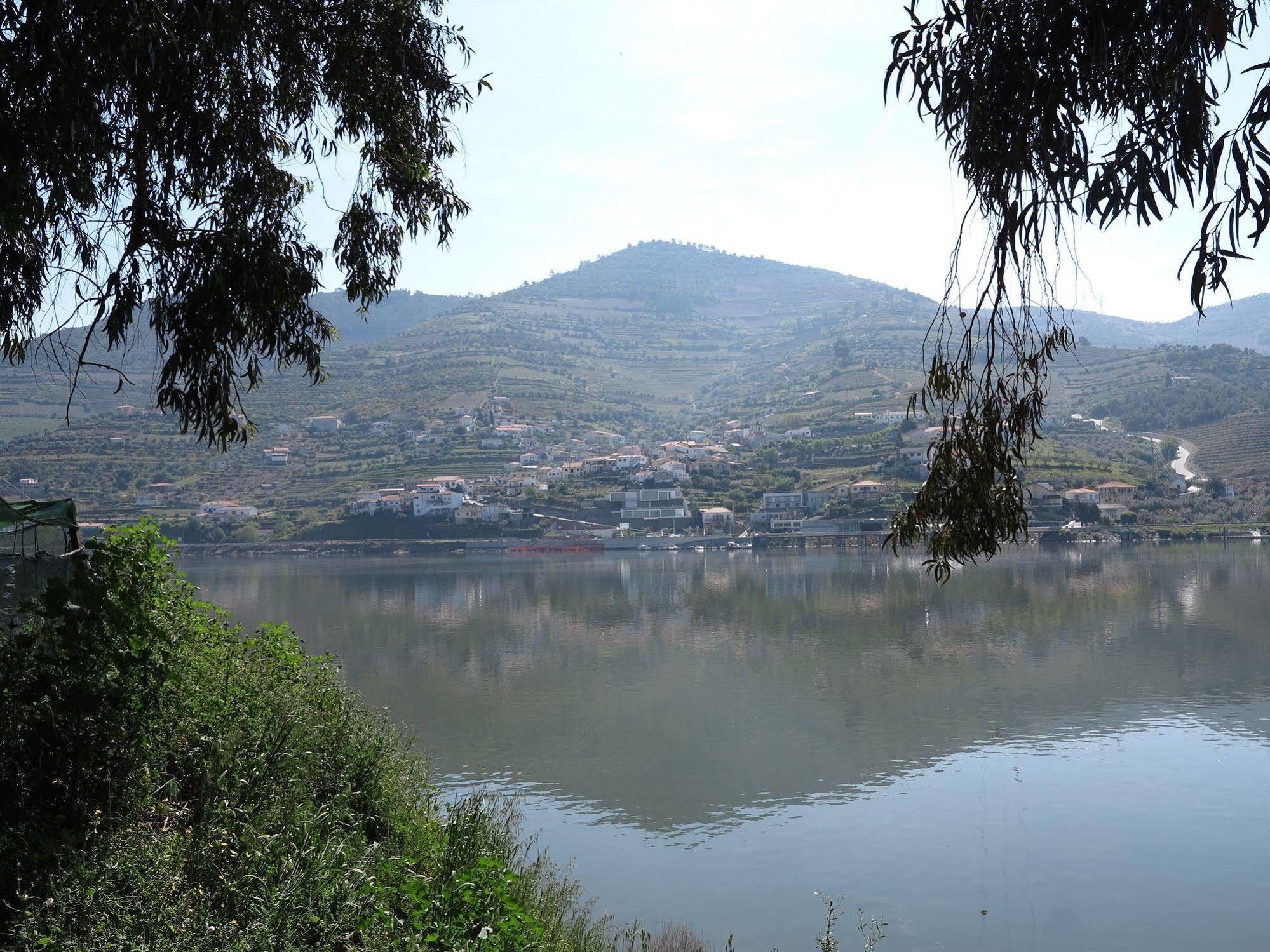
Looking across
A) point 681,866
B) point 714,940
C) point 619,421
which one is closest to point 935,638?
point 681,866

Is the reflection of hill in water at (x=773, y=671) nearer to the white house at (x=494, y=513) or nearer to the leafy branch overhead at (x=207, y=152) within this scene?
the leafy branch overhead at (x=207, y=152)

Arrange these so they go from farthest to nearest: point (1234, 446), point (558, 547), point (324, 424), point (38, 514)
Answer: point (324, 424)
point (1234, 446)
point (558, 547)
point (38, 514)

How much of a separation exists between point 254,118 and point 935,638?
19.1m

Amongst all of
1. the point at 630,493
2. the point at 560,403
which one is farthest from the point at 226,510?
the point at 560,403

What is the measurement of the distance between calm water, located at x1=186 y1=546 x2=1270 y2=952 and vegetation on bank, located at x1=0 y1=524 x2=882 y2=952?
119 inches

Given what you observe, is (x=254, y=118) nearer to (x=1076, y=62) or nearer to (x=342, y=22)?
(x=342, y=22)

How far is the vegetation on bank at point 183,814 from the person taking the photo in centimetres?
324

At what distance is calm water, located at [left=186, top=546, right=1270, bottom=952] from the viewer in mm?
7469

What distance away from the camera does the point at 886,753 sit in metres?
12.0

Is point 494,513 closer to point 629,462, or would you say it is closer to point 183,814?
point 629,462

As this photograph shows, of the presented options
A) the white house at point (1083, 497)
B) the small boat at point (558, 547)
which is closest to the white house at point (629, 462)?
the small boat at point (558, 547)

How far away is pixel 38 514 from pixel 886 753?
944cm

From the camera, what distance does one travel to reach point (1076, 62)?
3.77 m

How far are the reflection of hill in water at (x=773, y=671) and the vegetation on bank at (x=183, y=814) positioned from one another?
5.00 metres
